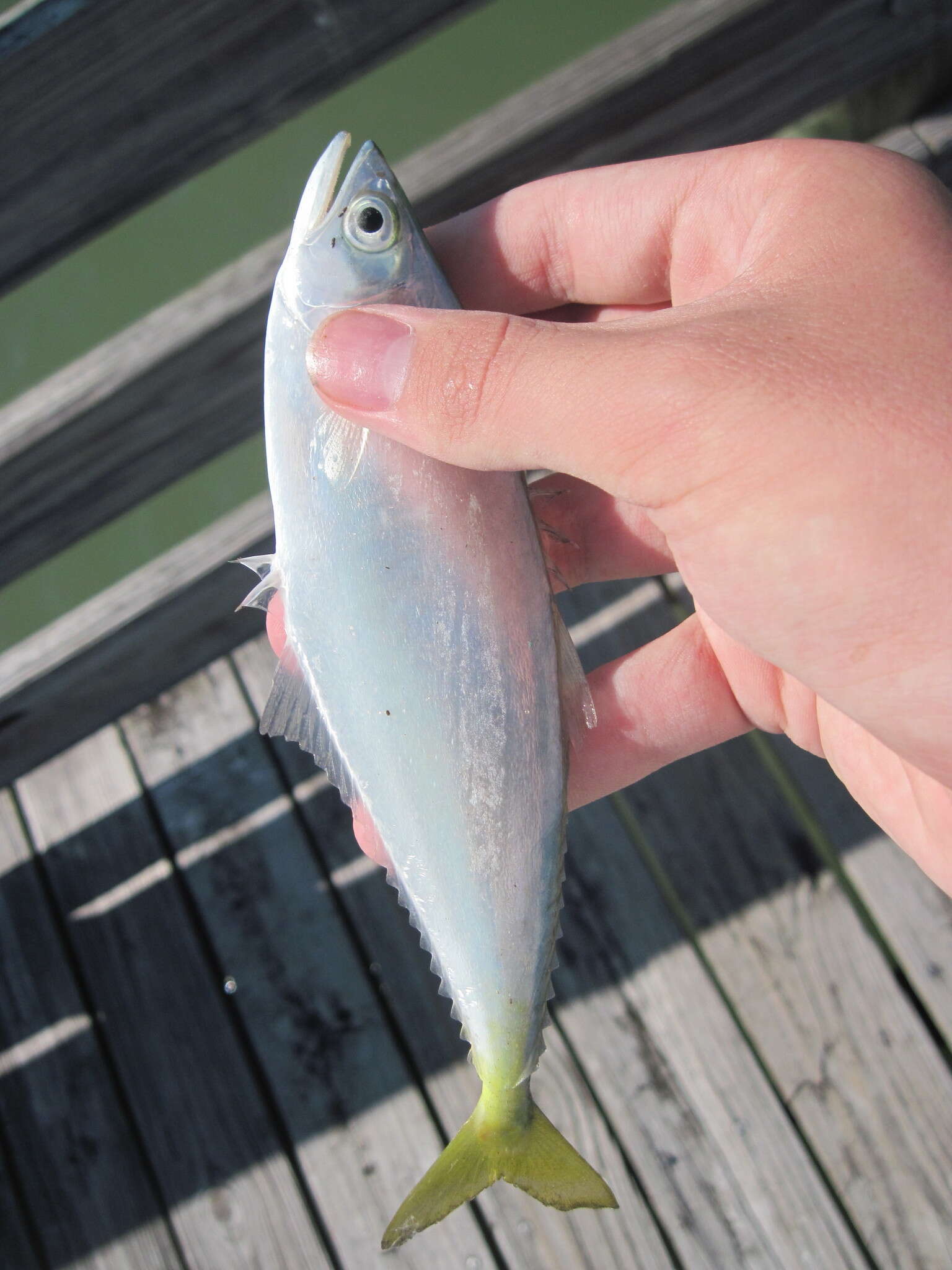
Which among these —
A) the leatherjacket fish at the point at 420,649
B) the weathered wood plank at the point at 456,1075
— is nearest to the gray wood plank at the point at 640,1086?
the weathered wood plank at the point at 456,1075

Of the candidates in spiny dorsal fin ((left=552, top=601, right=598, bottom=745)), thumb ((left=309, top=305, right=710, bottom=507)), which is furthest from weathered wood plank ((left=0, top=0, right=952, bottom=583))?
spiny dorsal fin ((left=552, top=601, right=598, bottom=745))

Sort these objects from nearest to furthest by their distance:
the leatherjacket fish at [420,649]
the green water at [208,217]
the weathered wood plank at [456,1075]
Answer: the leatherjacket fish at [420,649]
the weathered wood plank at [456,1075]
the green water at [208,217]

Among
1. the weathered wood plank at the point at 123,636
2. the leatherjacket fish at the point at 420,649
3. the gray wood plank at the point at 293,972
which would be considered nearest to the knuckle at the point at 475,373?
the leatherjacket fish at the point at 420,649

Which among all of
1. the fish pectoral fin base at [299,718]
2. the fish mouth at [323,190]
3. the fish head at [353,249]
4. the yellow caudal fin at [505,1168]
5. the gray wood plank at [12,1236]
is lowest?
the gray wood plank at [12,1236]

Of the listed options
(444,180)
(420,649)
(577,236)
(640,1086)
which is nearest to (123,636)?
(420,649)

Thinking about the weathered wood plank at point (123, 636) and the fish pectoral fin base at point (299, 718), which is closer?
the fish pectoral fin base at point (299, 718)

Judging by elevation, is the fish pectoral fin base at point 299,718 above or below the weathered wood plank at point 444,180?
below

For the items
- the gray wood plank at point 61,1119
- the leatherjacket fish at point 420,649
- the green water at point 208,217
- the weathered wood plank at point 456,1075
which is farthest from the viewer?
the green water at point 208,217

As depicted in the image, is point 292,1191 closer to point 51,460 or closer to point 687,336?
point 51,460

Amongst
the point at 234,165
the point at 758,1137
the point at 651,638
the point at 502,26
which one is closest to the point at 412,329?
the point at 651,638

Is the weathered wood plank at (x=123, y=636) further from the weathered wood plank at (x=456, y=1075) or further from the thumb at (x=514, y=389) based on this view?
the thumb at (x=514, y=389)
